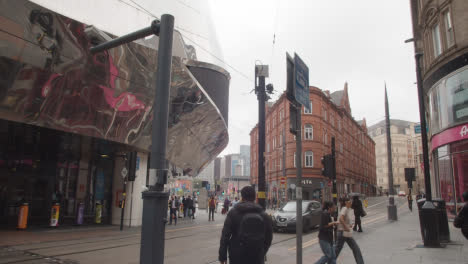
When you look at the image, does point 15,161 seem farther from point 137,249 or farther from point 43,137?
point 137,249

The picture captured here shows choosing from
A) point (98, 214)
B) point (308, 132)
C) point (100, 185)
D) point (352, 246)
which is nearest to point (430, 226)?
point (352, 246)

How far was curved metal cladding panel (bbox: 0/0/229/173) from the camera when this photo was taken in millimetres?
9508

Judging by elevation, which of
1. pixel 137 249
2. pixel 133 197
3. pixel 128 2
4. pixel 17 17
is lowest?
pixel 137 249

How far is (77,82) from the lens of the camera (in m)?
11.7

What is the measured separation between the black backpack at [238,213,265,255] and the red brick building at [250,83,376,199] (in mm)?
25024

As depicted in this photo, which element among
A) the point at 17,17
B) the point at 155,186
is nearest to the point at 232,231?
the point at 155,186

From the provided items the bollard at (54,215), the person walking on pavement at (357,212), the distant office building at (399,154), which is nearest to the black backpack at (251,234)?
the person walking on pavement at (357,212)

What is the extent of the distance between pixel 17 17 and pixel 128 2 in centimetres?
708

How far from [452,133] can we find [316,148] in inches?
1034

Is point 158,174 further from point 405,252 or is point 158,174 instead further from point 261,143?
point 405,252

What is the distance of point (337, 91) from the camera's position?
6241cm

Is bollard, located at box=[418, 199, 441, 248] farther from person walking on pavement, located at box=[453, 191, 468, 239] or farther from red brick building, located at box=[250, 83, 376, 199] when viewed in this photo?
red brick building, located at box=[250, 83, 376, 199]

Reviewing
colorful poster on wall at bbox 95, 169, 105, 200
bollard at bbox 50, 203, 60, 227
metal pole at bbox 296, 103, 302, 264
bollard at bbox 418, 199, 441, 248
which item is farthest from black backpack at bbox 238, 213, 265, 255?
colorful poster on wall at bbox 95, 169, 105, 200

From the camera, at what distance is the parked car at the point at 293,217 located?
14734 mm
